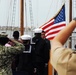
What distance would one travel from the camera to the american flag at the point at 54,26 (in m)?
11.7

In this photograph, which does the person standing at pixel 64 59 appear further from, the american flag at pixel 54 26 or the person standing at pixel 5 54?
the american flag at pixel 54 26

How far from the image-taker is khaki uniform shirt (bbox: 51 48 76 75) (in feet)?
5.95

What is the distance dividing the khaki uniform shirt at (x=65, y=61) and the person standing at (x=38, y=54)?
19.3ft

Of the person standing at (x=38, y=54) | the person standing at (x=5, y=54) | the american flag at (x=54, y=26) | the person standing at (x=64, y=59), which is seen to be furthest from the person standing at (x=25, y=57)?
the person standing at (x=64, y=59)

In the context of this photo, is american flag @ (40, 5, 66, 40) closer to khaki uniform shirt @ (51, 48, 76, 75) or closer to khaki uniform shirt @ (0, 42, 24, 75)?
khaki uniform shirt @ (0, 42, 24, 75)

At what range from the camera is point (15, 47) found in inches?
220

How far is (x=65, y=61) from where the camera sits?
1.83m

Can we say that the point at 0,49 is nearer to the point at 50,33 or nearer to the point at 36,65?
the point at 36,65

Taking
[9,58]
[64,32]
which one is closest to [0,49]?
[9,58]

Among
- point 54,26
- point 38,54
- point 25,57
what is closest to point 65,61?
point 25,57

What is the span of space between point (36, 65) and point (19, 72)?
3.34 ft

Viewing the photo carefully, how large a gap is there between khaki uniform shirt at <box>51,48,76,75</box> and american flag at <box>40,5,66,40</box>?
9.54 meters

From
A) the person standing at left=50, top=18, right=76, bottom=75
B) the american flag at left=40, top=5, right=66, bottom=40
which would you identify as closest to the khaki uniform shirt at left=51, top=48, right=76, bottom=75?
the person standing at left=50, top=18, right=76, bottom=75

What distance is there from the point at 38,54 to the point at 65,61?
602 cm
